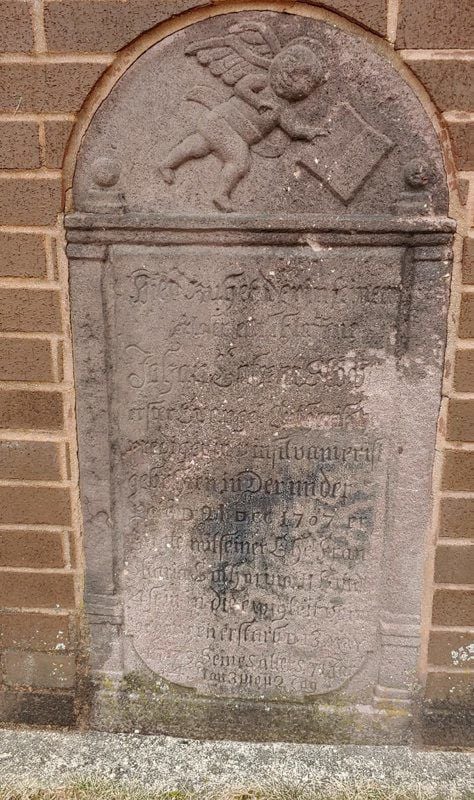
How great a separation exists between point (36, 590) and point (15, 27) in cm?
182

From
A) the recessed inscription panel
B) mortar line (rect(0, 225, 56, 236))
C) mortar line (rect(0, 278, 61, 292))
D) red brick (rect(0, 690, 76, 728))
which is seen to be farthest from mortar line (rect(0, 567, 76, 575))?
mortar line (rect(0, 225, 56, 236))

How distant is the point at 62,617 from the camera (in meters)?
2.29

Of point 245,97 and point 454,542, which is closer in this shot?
point 245,97

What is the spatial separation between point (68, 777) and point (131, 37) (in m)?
2.36

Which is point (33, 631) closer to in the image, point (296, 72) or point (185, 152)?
point (185, 152)

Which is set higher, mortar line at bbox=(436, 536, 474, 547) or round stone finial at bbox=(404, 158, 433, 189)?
round stone finial at bbox=(404, 158, 433, 189)

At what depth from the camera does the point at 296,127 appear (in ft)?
6.17

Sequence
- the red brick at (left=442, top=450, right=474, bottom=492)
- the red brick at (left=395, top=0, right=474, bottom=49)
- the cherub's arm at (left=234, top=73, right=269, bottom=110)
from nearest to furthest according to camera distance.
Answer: the red brick at (left=395, top=0, right=474, bottom=49)
the cherub's arm at (left=234, top=73, right=269, bottom=110)
the red brick at (left=442, top=450, right=474, bottom=492)

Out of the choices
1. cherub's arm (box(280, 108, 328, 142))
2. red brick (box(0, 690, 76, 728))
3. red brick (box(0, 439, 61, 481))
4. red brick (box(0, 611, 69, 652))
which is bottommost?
red brick (box(0, 690, 76, 728))

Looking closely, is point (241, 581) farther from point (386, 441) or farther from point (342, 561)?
point (386, 441)

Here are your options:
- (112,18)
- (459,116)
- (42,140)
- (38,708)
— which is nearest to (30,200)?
(42,140)

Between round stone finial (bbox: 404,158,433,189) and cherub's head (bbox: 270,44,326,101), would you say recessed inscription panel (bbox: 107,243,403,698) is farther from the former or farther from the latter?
cherub's head (bbox: 270,44,326,101)

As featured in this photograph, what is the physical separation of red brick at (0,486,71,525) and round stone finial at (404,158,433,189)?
151 centimetres

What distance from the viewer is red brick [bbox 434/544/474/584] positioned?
2150 millimetres
